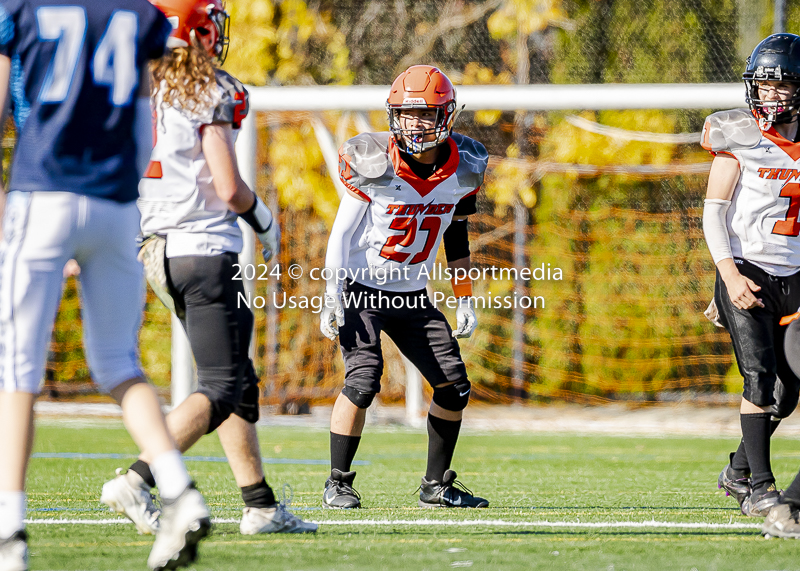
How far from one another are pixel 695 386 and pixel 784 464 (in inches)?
141

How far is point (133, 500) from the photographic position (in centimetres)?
331

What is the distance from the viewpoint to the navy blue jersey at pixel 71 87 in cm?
254

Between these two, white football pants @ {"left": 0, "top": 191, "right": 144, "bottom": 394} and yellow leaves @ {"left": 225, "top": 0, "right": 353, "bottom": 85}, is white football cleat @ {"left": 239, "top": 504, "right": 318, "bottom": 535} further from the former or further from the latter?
yellow leaves @ {"left": 225, "top": 0, "right": 353, "bottom": 85}

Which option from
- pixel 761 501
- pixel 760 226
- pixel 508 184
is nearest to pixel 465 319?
pixel 760 226

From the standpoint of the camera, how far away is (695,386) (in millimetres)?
9617

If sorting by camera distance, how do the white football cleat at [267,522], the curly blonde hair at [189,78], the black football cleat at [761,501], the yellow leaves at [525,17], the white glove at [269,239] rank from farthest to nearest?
the yellow leaves at [525,17]
the black football cleat at [761,501]
the white football cleat at [267,522]
the white glove at [269,239]
the curly blonde hair at [189,78]

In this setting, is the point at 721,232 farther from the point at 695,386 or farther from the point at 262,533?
the point at 695,386

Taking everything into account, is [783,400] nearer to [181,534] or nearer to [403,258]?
[403,258]

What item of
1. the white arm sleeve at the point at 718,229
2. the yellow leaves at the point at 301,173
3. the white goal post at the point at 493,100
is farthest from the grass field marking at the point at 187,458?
the yellow leaves at the point at 301,173

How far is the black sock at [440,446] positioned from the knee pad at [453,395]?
0.23 ft

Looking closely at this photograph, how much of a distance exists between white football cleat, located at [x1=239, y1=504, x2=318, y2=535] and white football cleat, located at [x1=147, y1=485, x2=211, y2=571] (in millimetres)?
867

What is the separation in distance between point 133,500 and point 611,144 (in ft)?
24.0

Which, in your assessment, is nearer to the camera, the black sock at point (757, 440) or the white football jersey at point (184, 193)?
the white football jersey at point (184, 193)

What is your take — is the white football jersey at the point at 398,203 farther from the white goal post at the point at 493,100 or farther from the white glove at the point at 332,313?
the white goal post at the point at 493,100
